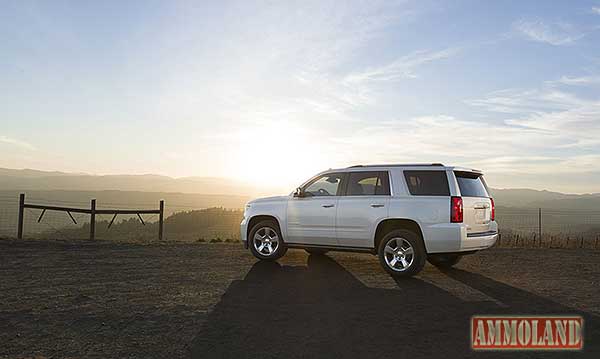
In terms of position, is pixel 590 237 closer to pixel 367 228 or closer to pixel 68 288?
pixel 367 228

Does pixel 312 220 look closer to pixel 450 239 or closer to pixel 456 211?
pixel 450 239

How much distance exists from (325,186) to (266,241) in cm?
196

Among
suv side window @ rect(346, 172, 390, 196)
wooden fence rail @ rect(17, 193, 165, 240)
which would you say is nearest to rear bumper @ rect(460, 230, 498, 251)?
suv side window @ rect(346, 172, 390, 196)

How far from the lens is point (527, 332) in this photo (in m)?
6.08

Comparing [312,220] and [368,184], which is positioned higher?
[368,184]

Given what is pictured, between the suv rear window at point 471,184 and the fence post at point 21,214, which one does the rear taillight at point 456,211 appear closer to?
the suv rear window at point 471,184

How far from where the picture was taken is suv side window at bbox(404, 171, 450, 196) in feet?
30.4

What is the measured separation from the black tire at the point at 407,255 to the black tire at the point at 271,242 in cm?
245

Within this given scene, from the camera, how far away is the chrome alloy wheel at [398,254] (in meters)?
9.45

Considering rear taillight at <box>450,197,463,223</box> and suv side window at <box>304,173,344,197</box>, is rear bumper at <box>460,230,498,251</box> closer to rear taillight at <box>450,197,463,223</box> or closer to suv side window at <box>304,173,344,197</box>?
rear taillight at <box>450,197,463,223</box>

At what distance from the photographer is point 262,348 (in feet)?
17.1

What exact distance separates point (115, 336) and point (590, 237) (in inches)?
667

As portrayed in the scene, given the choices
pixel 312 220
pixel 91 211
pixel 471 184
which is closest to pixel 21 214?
pixel 91 211

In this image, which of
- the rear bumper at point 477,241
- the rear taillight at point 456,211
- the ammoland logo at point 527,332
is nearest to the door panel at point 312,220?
the rear taillight at point 456,211
